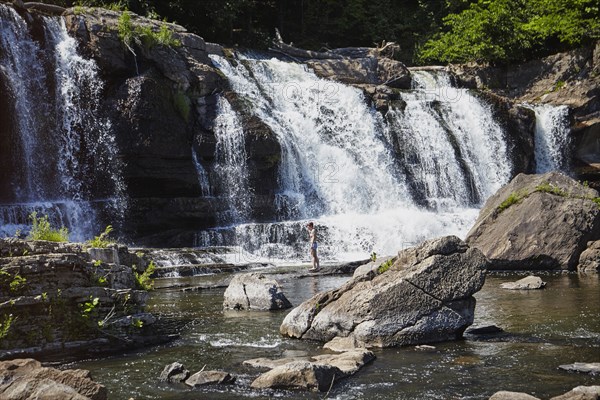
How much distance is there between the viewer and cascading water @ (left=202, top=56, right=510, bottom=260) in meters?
24.5

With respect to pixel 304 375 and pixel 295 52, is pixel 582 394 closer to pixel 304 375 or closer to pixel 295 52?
pixel 304 375

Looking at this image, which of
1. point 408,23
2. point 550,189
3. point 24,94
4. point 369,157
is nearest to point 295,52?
point 408,23

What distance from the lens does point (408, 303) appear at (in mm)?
9211

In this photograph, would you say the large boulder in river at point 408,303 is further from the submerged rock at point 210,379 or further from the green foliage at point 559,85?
the green foliage at point 559,85

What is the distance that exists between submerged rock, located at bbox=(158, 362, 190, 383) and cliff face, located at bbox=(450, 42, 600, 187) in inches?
990

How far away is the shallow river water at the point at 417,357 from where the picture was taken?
7156 mm

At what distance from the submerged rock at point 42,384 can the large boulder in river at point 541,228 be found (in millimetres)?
13156

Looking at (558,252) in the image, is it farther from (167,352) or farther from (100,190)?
(100,190)

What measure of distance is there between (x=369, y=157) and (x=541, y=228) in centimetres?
1104

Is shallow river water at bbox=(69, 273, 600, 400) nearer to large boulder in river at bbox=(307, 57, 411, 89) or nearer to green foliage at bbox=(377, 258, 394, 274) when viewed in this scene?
green foliage at bbox=(377, 258, 394, 274)

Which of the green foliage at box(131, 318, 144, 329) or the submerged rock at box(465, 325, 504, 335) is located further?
the submerged rock at box(465, 325, 504, 335)

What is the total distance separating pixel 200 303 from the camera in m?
13.4

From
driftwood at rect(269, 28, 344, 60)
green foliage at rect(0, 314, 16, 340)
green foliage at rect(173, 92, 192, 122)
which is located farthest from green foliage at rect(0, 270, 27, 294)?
driftwood at rect(269, 28, 344, 60)

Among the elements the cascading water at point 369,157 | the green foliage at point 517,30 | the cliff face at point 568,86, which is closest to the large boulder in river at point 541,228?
the cascading water at point 369,157
